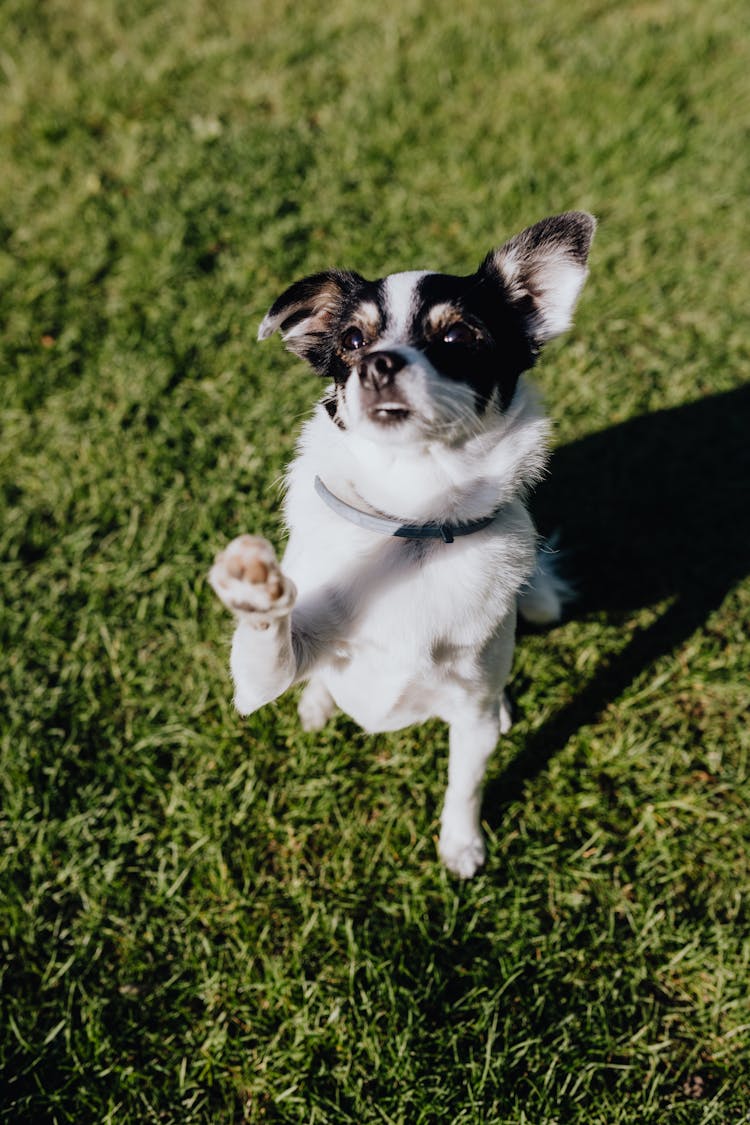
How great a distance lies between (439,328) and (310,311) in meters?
0.49

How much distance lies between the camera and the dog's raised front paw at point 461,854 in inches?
102

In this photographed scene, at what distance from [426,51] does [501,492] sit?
4.55 m

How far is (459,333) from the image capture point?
209cm

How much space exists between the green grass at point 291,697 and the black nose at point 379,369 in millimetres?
1417

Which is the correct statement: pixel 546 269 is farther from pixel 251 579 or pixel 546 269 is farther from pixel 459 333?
pixel 251 579

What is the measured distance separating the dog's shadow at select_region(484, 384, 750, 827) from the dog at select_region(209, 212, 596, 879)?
3.17 ft

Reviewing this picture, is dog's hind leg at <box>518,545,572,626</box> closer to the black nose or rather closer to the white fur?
the white fur

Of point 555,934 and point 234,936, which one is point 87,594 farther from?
point 555,934

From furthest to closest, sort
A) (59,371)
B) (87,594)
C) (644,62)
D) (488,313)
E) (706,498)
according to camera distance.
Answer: (644,62) < (59,371) < (706,498) < (87,594) < (488,313)

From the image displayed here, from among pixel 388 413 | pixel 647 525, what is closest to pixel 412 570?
pixel 388 413

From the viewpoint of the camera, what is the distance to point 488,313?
2.17 meters

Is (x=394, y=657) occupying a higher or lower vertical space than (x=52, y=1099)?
higher

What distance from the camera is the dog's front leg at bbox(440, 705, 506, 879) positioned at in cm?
230

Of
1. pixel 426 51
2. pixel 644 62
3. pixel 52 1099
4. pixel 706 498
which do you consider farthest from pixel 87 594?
pixel 644 62
